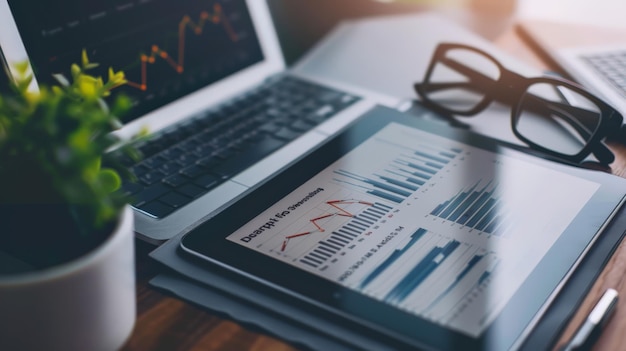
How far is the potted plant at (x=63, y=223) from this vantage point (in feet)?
1.28

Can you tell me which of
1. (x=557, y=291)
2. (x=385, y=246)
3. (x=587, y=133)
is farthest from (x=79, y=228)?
(x=587, y=133)

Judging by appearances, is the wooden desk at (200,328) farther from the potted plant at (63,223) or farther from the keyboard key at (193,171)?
the keyboard key at (193,171)

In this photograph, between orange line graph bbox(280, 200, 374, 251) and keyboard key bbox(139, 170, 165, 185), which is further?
keyboard key bbox(139, 170, 165, 185)

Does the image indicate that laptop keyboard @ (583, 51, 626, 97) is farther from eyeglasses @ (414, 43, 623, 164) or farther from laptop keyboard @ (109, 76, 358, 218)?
laptop keyboard @ (109, 76, 358, 218)

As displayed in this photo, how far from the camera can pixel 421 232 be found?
0.57 meters

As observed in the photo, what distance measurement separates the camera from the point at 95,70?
0.73 meters

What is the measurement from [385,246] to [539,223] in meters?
0.15

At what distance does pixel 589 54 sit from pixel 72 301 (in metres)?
0.82

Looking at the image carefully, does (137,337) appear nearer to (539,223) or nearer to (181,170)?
(181,170)

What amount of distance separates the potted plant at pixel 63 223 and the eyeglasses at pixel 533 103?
0.51m

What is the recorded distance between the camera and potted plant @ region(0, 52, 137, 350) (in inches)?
15.4

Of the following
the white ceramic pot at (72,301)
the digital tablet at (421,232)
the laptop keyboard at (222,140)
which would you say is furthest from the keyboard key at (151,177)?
the white ceramic pot at (72,301)

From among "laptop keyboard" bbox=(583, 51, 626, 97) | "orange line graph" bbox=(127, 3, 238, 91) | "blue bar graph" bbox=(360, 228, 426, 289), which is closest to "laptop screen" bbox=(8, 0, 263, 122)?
"orange line graph" bbox=(127, 3, 238, 91)

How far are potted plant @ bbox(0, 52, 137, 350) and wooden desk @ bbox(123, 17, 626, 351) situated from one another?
34mm
